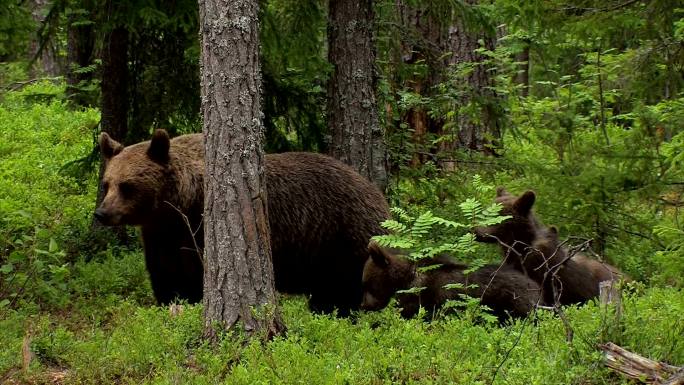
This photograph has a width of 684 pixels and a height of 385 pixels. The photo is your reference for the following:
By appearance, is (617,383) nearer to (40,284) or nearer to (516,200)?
(516,200)

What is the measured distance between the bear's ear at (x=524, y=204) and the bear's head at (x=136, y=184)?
13.5 feet

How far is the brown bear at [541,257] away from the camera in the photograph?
9.45 metres

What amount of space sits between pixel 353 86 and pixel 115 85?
3.44 meters

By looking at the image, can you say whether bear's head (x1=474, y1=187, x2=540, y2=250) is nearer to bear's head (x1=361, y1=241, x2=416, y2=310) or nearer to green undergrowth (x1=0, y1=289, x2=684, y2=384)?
bear's head (x1=361, y1=241, x2=416, y2=310)

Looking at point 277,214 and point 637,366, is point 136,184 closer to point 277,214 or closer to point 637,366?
point 277,214

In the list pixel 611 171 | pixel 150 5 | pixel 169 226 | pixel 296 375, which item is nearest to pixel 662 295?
pixel 611 171

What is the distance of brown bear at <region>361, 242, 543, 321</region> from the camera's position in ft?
27.8

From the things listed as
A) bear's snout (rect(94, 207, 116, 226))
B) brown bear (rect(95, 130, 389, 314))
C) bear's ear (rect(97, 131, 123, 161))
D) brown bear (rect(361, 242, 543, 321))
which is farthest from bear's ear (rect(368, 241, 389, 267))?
bear's ear (rect(97, 131, 123, 161))

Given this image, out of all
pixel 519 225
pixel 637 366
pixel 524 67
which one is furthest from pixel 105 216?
pixel 524 67

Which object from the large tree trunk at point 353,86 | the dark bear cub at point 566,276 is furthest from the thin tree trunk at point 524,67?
the dark bear cub at point 566,276

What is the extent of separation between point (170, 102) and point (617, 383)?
7.71 metres

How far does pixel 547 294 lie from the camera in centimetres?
938

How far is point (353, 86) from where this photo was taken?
10320mm

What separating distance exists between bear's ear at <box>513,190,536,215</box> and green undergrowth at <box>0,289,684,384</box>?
7.00ft
